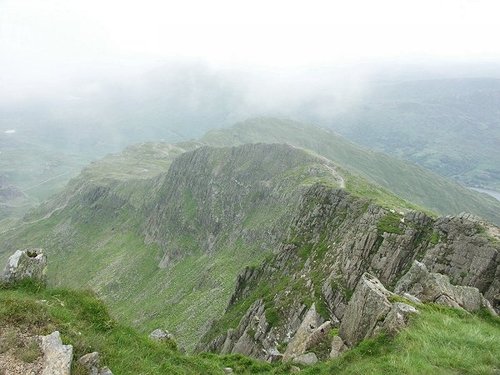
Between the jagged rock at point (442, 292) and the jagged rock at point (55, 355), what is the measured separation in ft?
65.0

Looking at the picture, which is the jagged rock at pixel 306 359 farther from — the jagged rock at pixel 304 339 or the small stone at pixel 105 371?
the small stone at pixel 105 371

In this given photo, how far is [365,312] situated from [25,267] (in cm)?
1859

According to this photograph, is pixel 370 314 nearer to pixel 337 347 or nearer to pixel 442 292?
pixel 337 347

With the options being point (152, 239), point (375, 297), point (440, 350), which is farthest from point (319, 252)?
point (152, 239)

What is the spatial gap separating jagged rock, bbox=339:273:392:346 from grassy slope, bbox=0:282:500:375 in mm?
2129

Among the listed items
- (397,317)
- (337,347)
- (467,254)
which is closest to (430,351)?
(397,317)

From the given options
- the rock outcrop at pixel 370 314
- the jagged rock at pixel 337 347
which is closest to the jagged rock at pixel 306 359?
the jagged rock at pixel 337 347

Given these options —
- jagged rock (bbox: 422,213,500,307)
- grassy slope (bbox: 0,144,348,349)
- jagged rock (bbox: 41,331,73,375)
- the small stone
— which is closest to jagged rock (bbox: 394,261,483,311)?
jagged rock (bbox: 422,213,500,307)

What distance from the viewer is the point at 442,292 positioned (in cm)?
2552

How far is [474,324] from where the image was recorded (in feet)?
68.7

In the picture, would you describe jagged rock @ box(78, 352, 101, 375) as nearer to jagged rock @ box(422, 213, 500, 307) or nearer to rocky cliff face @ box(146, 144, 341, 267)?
jagged rock @ box(422, 213, 500, 307)

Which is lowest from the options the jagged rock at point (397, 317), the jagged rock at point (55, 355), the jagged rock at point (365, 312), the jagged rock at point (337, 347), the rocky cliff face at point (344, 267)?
the rocky cliff face at point (344, 267)

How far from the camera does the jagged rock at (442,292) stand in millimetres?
24984

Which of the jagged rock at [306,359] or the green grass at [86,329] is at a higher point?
the green grass at [86,329]
